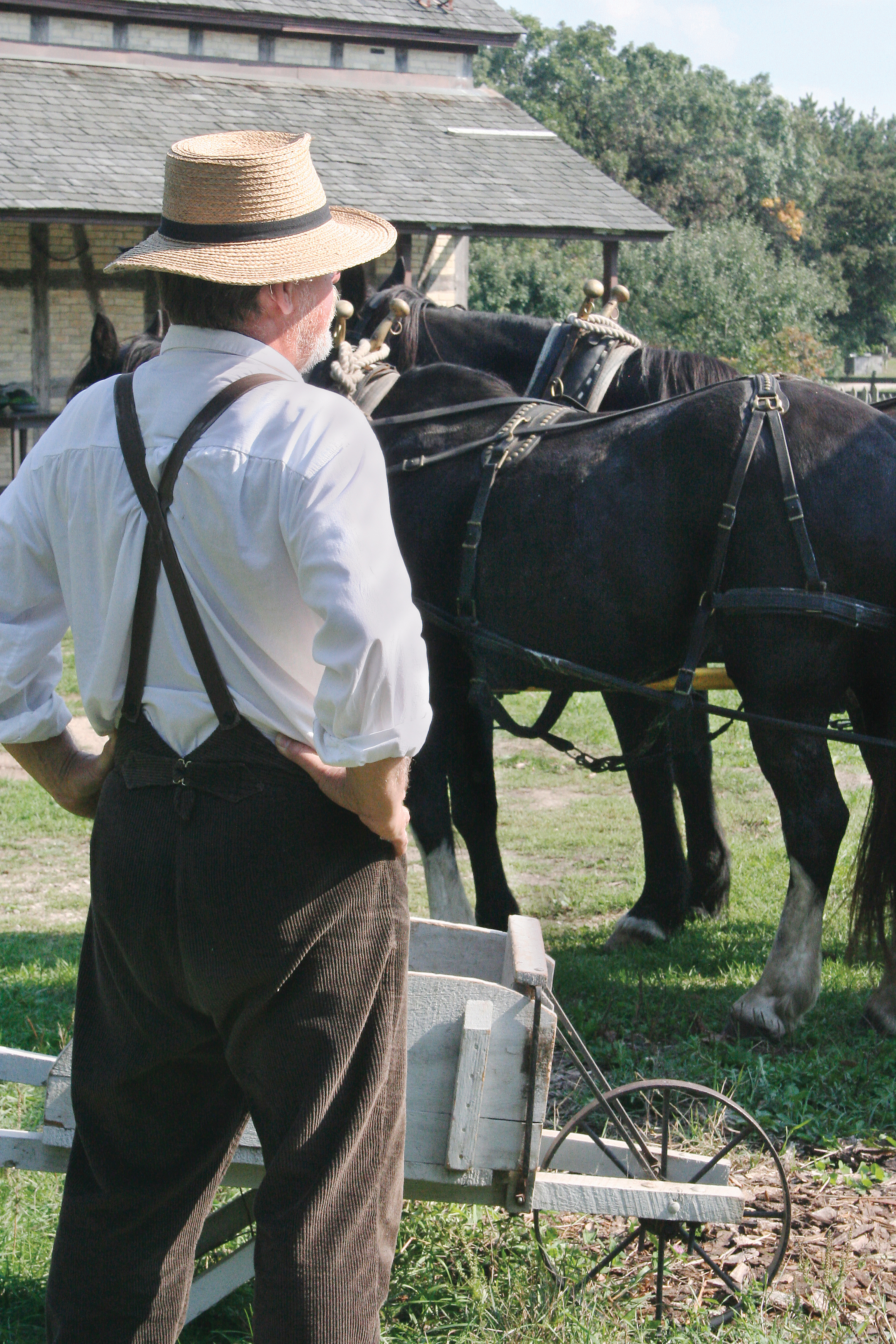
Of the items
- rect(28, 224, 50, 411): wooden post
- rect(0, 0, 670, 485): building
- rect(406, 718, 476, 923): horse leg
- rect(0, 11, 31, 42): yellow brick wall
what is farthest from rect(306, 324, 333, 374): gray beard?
rect(0, 11, 31, 42): yellow brick wall

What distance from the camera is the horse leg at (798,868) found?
3.55 m

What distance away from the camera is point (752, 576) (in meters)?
3.47

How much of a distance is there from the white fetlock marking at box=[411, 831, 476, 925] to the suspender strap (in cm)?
265

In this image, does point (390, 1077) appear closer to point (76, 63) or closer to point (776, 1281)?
point (776, 1281)

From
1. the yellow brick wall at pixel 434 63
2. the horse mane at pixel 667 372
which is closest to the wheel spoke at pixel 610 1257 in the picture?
the horse mane at pixel 667 372

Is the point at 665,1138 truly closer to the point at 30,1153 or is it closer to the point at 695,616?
the point at 30,1153

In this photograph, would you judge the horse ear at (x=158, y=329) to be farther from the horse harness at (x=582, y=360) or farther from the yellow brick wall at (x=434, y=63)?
the yellow brick wall at (x=434, y=63)

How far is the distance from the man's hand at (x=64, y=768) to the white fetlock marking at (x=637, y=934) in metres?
2.94

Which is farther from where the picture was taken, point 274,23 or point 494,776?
point 274,23

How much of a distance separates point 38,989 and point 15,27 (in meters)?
14.7

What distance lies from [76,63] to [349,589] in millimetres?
16377

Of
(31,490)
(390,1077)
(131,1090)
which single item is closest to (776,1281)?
(390,1077)

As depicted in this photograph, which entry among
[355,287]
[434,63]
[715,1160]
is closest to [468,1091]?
[715,1160]

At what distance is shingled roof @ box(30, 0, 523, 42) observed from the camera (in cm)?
1557
